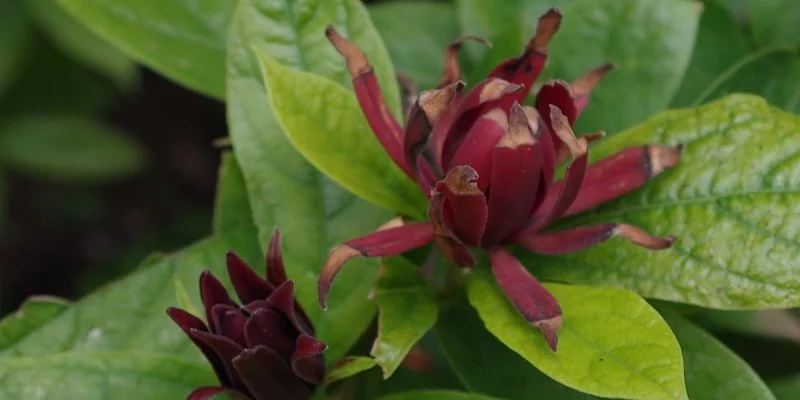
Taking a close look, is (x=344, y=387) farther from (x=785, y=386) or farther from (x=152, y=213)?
(x=152, y=213)

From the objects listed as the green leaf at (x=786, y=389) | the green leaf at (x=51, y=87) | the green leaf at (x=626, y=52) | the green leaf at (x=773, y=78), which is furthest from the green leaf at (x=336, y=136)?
the green leaf at (x=51, y=87)

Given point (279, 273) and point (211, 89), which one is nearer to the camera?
point (279, 273)

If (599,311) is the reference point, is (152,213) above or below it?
below

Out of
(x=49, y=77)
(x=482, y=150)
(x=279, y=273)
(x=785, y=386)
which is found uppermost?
(x=482, y=150)

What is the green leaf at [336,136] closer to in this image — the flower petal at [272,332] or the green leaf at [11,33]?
the flower petal at [272,332]

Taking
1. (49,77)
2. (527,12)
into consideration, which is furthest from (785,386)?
(49,77)

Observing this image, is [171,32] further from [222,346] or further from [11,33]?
[11,33]

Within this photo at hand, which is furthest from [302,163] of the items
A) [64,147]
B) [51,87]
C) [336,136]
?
[51,87]
